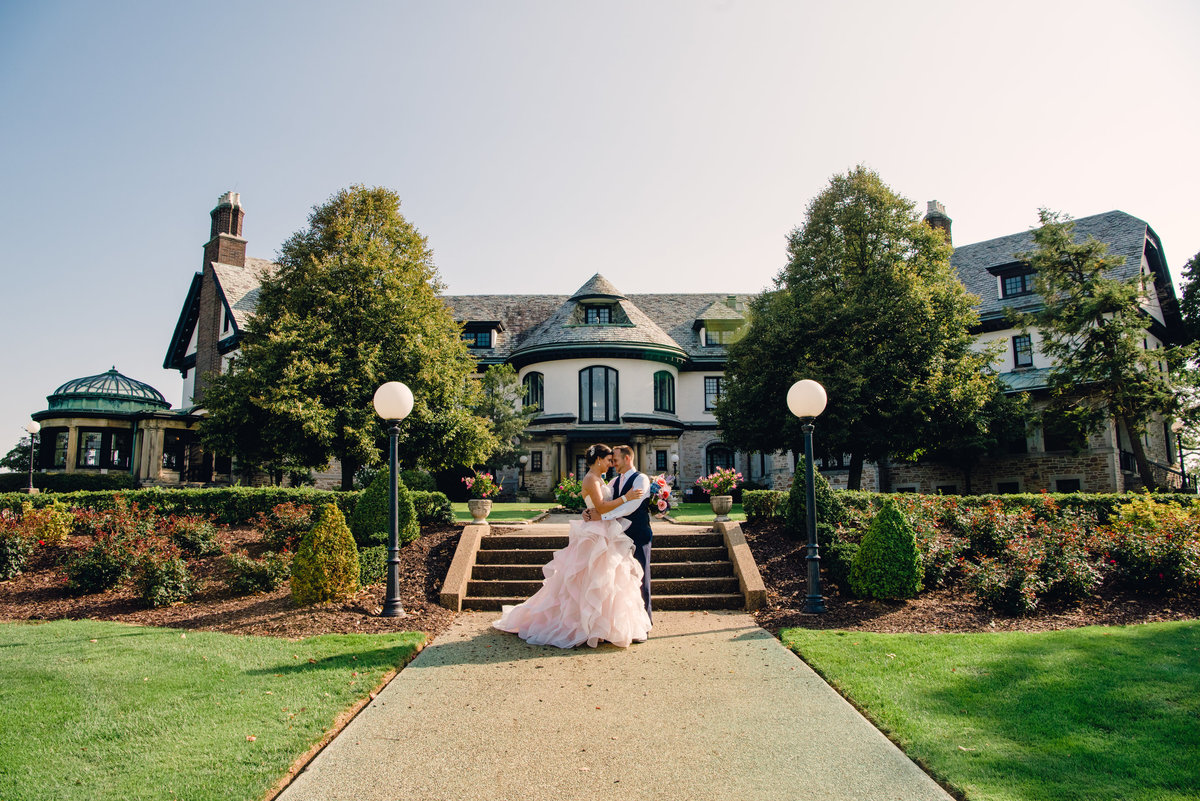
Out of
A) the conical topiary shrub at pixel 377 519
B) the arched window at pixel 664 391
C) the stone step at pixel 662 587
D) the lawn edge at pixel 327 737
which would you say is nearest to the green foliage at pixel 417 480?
the conical topiary shrub at pixel 377 519

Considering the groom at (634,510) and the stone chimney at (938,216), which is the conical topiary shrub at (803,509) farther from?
the stone chimney at (938,216)

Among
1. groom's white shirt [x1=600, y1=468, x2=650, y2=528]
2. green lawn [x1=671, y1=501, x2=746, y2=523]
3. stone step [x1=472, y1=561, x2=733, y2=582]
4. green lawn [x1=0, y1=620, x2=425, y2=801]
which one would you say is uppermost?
groom's white shirt [x1=600, y1=468, x2=650, y2=528]

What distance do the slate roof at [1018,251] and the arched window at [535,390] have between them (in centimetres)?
1594

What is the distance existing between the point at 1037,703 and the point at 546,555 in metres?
6.84

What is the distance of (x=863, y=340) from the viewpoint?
1992 cm

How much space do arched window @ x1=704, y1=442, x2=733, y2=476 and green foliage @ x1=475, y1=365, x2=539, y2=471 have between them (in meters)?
8.26

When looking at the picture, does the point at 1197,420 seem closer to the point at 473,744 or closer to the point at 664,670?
the point at 664,670

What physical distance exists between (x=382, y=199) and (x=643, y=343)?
13.5m

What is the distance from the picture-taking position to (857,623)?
8461mm

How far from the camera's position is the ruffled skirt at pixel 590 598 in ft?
24.9

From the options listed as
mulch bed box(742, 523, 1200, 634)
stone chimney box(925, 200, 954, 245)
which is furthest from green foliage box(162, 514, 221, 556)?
stone chimney box(925, 200, 954, 245)

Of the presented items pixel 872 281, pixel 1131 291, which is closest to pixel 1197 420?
pixel 1131 291

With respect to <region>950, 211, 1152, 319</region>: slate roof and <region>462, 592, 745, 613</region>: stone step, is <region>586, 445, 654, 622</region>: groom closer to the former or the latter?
<region>462, 592, 745, 613</region>: stone step

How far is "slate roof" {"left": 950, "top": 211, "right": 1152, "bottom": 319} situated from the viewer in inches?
1025
